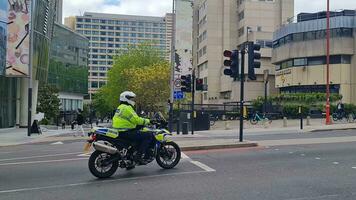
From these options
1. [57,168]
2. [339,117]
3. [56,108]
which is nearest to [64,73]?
[56,108]

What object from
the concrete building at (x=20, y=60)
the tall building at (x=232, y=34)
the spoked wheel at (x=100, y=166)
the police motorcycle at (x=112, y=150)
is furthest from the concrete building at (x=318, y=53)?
the spoked wheel at (x=100, y=166)

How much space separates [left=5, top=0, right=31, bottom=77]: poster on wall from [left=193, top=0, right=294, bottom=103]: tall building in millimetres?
48115

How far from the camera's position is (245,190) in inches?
337

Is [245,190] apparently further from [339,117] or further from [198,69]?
[198,69]

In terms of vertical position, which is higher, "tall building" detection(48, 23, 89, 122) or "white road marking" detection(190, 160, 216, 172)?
"tall building" detection(48, 23, 89, 122)

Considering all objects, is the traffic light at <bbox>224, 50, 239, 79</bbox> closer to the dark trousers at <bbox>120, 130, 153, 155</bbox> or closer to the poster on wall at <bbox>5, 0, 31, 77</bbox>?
the dark trousers at <bbox>120, 130, 153, 155</bbox>

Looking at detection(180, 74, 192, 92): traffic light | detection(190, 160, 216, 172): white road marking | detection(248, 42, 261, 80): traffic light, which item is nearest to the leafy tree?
detection(180, 74, 192, 92): traffic light

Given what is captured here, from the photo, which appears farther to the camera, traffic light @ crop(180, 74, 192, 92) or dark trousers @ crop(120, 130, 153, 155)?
traffic light @ crop(180, 74, 192, 92)

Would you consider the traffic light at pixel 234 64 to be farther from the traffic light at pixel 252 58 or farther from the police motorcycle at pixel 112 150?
the police motorcycle at pixel 112 150

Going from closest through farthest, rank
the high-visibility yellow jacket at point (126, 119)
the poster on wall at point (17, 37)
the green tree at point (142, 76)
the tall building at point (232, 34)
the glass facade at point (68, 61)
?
the high-visibility yellow jacket at point (126, 119)
the poster on wall at point (17, 37)
the green tree at point (142, 76)
the glass facade at point (68, 61)
the tall building at point (232, 34)

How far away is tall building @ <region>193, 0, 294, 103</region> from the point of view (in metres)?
80.9

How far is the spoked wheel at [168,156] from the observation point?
11.2 meters

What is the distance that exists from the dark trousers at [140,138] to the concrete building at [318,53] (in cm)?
5581

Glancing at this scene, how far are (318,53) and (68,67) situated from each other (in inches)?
1801
